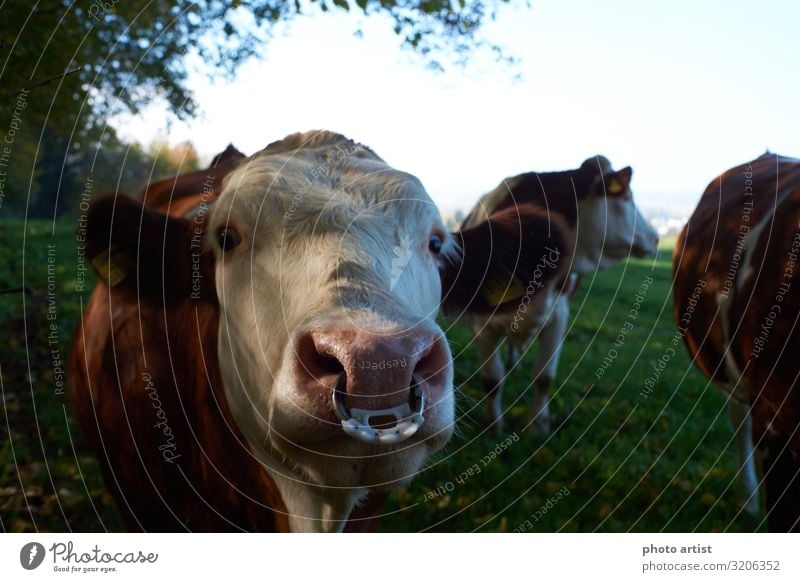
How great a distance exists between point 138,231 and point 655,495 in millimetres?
2242

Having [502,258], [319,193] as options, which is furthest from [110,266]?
[502,258]

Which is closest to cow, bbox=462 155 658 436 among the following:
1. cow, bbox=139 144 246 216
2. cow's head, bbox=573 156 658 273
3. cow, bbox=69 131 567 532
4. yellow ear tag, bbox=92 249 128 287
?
cow's head, bbox=573 156 658 273

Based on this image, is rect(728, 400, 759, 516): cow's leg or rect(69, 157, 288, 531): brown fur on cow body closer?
rect(69, 157, 288, 531): brown fur on cow body

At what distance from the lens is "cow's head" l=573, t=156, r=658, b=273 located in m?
2.45

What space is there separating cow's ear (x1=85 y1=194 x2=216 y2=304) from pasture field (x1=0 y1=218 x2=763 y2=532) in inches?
14.7

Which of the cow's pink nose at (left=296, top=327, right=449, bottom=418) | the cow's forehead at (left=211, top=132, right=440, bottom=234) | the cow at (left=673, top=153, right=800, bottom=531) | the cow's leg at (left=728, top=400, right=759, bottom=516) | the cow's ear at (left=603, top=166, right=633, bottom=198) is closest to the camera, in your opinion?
the cow's pink nose at (left=296, top=327, right=449, bottom=418)

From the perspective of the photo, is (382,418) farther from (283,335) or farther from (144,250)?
(144,250)

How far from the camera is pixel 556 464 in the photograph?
298 centimetres

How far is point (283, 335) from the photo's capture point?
146 cm

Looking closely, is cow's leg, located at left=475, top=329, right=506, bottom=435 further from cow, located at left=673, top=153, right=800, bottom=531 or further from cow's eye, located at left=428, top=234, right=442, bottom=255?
cow's eye, located at left=428, top=234, right=442, bottom=255

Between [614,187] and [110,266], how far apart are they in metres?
1.74

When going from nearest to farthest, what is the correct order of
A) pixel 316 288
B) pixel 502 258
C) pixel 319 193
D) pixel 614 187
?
pixel 316 288
pixel 319 193
pixel 502 258
pixel 614 187
